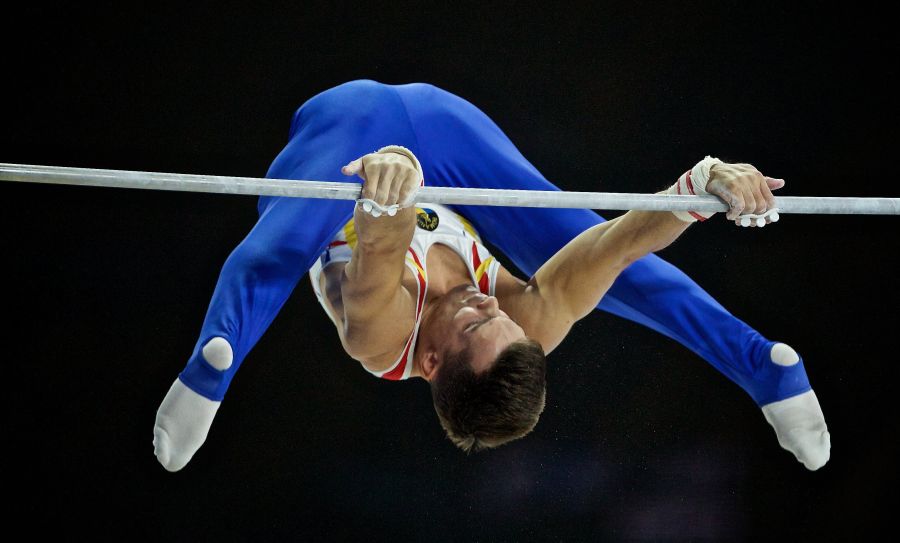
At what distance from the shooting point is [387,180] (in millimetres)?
1192

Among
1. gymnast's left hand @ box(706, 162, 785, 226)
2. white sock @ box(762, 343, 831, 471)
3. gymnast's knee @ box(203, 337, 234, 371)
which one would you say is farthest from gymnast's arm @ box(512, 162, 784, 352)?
gymnast's knee @ box(203, 337, 234, 371)

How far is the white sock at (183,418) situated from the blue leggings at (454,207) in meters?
0.02

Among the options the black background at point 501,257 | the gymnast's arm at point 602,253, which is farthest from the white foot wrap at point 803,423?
the black background at point 501,257

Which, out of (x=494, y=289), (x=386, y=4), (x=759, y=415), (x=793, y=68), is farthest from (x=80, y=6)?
(x=759, y=415)

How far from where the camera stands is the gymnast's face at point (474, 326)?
55.4 inches

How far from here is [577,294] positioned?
148 cm

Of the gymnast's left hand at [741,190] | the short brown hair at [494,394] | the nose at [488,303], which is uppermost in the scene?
the gymnast's left hand at [741,190]

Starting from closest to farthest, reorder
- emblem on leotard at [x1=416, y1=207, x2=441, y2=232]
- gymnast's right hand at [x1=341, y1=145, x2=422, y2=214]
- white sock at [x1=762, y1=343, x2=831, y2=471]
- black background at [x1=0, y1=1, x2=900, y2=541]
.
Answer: gymnast's right hand at [x1=341, y1=145, x2=422, y2=214], white sock at [x1=762, y1=343, x2=831, y2=471], emblem on leotard at [x1=416, y1=207, x2=441, y2=232], black background at [x1=0, y1=1, x2=900, y2=541]

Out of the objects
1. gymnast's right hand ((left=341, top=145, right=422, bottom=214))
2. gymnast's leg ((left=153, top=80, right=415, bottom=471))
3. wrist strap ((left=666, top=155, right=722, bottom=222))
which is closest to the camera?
gymnast's right hand ((left=341, top=145, right=422, bottom=214))

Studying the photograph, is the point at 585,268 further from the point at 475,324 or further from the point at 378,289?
the point at 378,289

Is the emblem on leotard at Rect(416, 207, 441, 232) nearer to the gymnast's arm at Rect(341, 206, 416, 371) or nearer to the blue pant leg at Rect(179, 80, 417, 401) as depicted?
the blue pant leg at Rect(179, 80, 417, 401)

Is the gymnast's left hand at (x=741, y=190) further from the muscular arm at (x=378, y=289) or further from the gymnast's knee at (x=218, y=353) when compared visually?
the gymnast's knee at (x=218, y=353)

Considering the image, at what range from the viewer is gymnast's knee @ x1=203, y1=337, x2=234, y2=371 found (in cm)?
139

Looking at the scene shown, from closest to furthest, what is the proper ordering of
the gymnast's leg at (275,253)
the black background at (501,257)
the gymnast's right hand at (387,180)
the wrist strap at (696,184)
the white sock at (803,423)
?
the gymnast's right hand at (387,180) → the wrist strap at (696,184) → the gymnast's leg at (275,253) → the white sock at (803,423) → the black background at (501,257)
